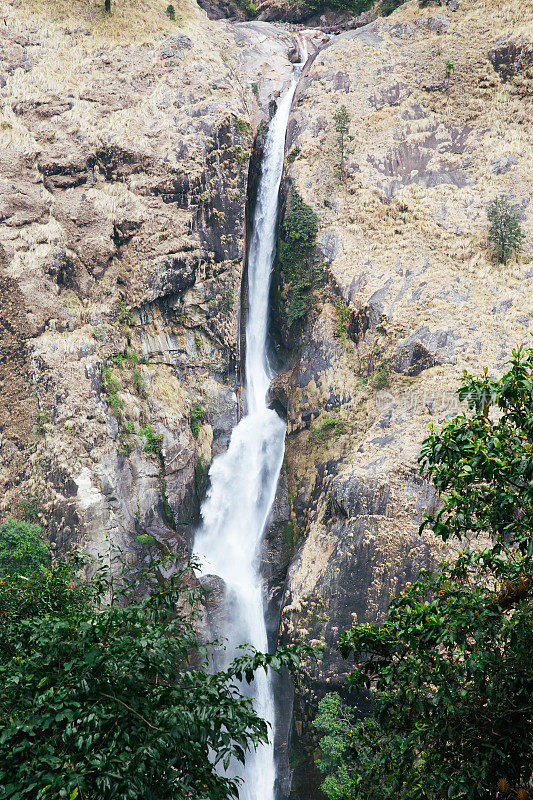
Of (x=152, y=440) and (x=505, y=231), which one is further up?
Result: (x=505, y=231)

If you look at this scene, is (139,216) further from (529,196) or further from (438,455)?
(438,455)

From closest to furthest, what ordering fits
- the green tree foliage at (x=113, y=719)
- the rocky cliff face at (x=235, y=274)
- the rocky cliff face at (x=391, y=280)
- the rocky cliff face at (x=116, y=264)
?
1. the green tree foliage at (x=113, y=719)
2. the rocky cliff face at (x=391, y=280)
3. the rocky cliff face at (x=235, y=274)
4. the rocky cliff face at (x=116, y=264)

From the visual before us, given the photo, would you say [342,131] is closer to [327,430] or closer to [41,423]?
[327,430]

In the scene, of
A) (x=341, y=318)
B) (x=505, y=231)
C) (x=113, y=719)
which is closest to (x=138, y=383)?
(x=341, y=318)

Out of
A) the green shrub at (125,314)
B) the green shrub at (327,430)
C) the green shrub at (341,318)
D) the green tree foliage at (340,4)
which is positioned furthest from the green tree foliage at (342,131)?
the green tree foliage at (340,4)

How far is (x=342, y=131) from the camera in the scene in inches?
1272

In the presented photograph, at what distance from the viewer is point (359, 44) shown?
3622 centimetres

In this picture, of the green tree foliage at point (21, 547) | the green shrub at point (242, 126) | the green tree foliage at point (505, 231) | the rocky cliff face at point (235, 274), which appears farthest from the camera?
the green shrub at point (242, 126)

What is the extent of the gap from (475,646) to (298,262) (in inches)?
995

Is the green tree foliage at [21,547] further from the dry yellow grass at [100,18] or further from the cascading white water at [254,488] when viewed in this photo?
the dry yellow grass at [100,18]

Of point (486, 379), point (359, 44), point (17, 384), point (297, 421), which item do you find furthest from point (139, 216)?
point (486, 379)

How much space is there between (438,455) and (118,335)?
22704 millimetres

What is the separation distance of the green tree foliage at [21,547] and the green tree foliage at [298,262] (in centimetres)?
1576

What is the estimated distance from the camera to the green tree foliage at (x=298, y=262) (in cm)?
2933
